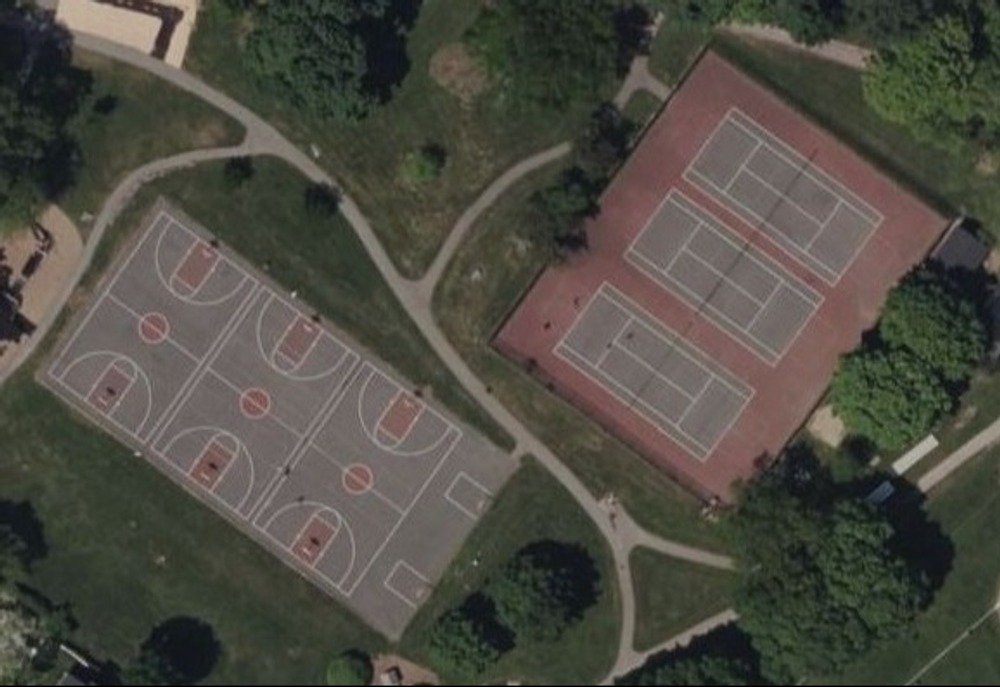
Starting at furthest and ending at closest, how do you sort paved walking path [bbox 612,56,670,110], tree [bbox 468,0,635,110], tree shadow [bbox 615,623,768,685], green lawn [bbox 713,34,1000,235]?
paved walking path [bbox 612,56,670,110]
green lawn [bbox 713,34,1000,235]
tree shadow [bbox 615,623,768,685]
tree [bbox 468,0,635,110]

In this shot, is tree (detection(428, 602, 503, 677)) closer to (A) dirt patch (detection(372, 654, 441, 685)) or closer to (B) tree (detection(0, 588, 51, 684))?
(A) dirt patch (detection(372, 654, 441, 685))

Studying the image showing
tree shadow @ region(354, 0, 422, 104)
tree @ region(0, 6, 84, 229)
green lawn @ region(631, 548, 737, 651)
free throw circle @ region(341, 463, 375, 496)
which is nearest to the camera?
tree @ region(0, 6, 84, 229)

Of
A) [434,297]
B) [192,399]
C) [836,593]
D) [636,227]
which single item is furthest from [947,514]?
Result: [192,399]

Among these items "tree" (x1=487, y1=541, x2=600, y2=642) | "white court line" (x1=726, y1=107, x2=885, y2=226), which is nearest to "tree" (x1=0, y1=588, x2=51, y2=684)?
"tree" (x1=487, y1=541, x2=600, y2=642)

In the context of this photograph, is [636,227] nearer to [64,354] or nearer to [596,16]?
[596,16]

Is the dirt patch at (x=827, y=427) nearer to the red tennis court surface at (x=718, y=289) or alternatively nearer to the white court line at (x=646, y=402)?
the red tennis court surface at (x=718, y=289)

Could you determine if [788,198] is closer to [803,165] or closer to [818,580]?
[803,165]
